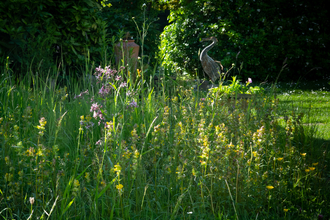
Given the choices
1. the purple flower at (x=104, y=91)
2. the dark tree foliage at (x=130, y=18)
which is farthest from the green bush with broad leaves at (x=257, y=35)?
the purple flower at (x=104, y=91)

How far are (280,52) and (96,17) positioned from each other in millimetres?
5044

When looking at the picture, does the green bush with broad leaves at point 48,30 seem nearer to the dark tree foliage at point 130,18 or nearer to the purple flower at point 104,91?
the purple flower at point 104,91

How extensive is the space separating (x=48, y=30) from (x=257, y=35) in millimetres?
5120

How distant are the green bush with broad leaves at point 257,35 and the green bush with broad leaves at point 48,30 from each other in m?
3.55

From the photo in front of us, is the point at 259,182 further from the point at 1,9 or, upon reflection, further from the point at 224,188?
the point at 1,9

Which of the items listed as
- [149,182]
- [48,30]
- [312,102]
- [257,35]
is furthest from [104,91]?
[257,35]

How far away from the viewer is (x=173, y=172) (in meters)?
2.23

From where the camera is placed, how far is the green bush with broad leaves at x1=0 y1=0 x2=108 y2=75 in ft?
14.1

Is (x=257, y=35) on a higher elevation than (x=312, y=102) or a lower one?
higher

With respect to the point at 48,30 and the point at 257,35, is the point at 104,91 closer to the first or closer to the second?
the point at 48,30

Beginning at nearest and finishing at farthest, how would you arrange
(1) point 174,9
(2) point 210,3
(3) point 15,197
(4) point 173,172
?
(3) point 15,197
(4) point 173,172
(2) point 210,3
(1) point 174,9


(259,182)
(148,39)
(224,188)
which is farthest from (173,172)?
(148,39)

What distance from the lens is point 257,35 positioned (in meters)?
7.70

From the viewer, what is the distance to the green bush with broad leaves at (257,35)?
7719 millimetres
